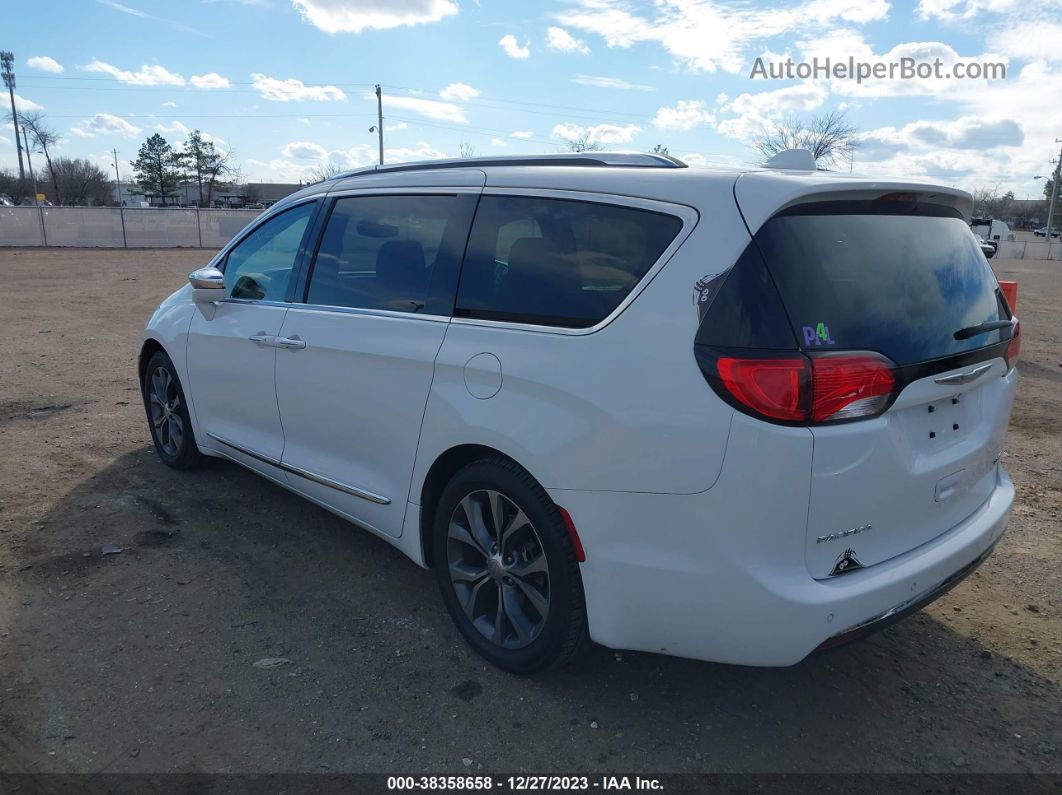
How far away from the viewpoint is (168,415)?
5.25m

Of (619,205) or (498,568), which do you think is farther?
(498,568)

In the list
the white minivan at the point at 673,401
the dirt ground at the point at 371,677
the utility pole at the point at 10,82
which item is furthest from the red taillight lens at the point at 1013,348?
the utility pole at the point at 10,82

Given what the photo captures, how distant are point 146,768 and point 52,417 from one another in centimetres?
488

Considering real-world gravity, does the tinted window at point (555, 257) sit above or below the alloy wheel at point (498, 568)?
above

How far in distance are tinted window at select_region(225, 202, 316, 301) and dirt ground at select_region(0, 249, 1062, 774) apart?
4.28 feet

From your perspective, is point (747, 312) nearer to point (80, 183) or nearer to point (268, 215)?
point (268, 215)

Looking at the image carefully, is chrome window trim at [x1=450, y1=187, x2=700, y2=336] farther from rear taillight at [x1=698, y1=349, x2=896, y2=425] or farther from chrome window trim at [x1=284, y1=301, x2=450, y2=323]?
rear taillight at [x1=698, y1=349, x2=896, y2=425]

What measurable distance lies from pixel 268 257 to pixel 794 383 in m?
3.13

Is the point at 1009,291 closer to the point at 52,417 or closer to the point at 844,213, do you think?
the point at 844,213

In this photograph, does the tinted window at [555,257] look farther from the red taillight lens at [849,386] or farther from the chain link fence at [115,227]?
the chain link fence at [115,227]

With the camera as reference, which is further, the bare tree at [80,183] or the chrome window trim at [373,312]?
the bare tree at [80,183]

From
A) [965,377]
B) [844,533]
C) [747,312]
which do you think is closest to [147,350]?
[747,312]

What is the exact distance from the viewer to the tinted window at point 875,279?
7.80 feet

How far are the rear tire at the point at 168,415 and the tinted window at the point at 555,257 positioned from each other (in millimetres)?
2726
